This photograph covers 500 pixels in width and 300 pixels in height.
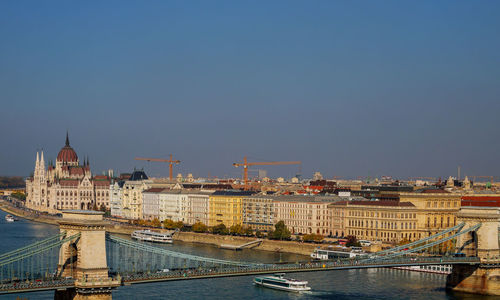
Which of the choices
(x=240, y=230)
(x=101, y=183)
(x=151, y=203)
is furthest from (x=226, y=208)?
(x=101, y=183)

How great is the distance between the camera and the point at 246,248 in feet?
245

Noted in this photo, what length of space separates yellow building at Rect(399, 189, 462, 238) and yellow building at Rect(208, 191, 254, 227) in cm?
1999

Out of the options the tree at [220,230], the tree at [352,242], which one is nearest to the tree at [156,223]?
the tree at [220,230]

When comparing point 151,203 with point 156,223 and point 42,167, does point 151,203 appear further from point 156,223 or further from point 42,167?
point 42,167

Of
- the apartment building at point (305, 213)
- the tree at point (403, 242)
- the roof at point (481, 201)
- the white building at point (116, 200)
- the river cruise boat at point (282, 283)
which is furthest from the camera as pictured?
the white building at point (116, 200)

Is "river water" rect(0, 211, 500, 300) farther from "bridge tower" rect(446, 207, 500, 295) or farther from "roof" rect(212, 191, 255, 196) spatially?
"roof" rect(212, 191, 255, 196)

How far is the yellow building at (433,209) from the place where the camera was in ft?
234

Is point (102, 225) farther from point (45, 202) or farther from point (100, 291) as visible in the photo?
point (45, 202)

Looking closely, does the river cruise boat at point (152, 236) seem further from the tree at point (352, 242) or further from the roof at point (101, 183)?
the roof at point (101, 183)

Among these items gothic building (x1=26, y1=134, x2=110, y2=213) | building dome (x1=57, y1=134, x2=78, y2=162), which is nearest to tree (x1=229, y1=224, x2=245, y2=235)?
gothic building (x1=26, y1=134, x2=110, y2=213)

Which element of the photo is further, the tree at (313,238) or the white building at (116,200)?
the white building at (116,200)

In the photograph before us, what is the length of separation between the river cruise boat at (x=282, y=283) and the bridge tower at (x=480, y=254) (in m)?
7.63

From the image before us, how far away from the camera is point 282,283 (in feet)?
161

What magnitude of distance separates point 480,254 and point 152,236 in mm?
38295
